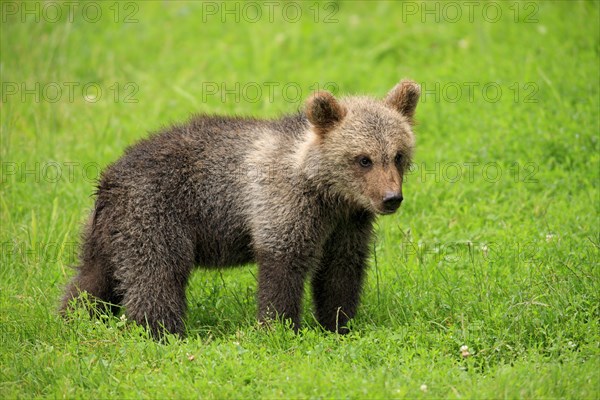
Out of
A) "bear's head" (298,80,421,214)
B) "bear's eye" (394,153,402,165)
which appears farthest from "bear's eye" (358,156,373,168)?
"bear's eye" (394,153,402,165)

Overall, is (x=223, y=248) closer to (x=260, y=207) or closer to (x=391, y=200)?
(x=260, y=207)

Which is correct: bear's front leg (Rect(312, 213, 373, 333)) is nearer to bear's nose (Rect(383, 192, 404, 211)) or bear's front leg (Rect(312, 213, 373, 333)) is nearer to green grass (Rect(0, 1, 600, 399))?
green grass (Rect(0, 1, 600, 399))

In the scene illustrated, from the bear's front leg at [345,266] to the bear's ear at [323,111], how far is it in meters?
0.81

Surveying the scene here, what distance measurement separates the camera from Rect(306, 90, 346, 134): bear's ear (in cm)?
661

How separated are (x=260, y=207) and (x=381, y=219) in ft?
7.06

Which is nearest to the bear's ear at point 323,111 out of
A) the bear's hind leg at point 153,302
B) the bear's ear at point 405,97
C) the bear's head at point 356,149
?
the bear's head at point 356,149

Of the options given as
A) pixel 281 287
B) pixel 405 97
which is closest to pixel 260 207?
pixel 281 287

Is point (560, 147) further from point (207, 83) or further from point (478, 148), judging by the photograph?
point (207, 83)

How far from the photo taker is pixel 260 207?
268 inches

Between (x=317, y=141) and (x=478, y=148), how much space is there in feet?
11.0

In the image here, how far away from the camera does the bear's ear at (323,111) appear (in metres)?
6.61

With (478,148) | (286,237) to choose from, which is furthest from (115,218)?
(478,148)

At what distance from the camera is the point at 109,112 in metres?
11.0

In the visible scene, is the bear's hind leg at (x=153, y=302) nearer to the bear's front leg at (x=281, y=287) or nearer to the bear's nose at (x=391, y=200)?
the bear's front leg at (x=281, y=287)
